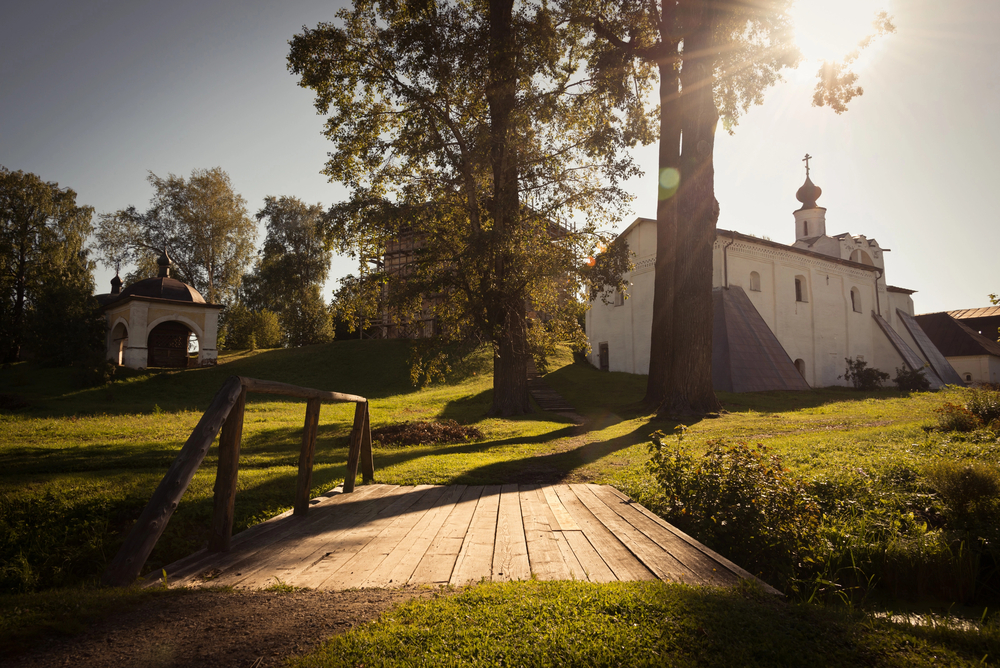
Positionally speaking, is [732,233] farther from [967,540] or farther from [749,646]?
[749,646]

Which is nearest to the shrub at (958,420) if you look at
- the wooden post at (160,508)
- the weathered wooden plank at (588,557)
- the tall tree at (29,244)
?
the weathered wooden plank at (588,557)

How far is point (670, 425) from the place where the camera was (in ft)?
47.5

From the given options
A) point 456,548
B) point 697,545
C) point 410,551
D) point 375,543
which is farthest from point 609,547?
point 375,543

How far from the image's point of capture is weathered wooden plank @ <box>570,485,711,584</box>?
318 centimetres

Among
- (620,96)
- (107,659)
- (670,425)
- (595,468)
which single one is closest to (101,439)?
(595,468)

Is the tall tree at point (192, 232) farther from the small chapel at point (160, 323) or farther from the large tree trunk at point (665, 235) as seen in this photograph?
the large tree trunk at point (665, 235)

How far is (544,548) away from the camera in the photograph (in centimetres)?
381

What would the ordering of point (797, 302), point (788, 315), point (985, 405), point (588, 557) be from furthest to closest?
point (797, 302)
point (788, 315)
point (985, 405)
point (588, 557)

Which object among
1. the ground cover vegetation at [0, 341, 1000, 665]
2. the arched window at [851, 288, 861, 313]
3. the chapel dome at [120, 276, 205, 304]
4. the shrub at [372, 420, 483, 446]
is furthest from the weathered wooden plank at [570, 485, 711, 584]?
the arched window at [851, 288, 861, 313]

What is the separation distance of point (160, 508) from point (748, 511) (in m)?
4.17

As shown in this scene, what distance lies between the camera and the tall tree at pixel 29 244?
31953 mm

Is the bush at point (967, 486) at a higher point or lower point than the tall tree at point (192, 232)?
lower

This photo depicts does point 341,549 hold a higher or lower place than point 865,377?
lower

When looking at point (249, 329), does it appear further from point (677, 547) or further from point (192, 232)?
point (677, 547)
